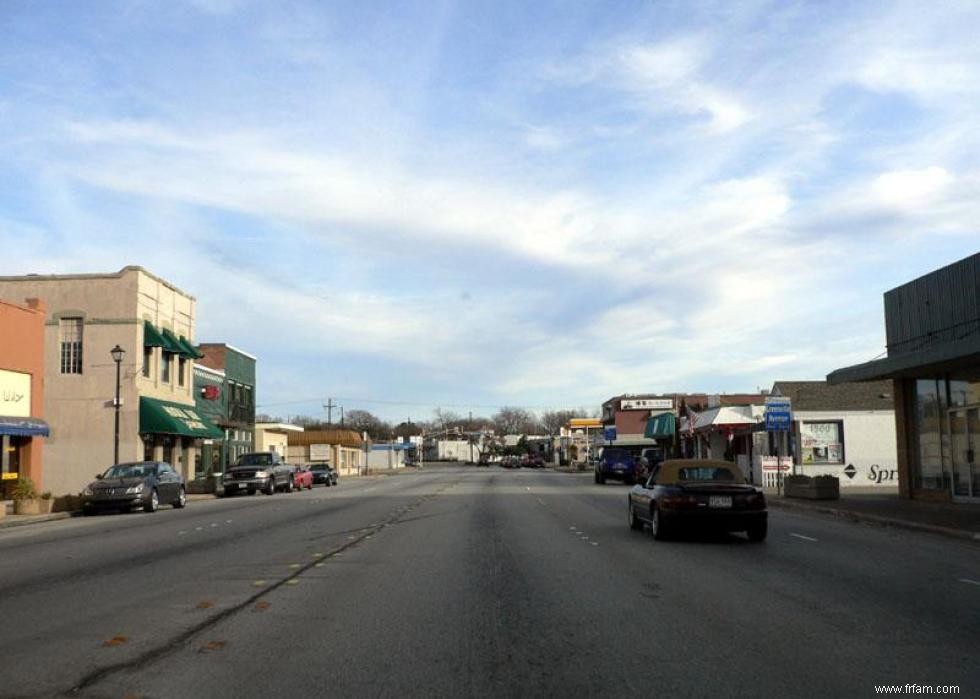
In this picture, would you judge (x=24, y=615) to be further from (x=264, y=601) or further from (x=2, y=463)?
(x=2, y=463)

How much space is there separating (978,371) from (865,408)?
16.7m

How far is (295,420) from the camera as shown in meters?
194

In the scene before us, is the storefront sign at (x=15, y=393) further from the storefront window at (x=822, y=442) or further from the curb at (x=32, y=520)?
the storefront window at (x=822, y=442)

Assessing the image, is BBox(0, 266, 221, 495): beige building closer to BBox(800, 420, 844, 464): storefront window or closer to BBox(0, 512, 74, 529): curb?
BBox(0, 512, 74, 529): curb

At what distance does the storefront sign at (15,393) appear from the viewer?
30000 mm

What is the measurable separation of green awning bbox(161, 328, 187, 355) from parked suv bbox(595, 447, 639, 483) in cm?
2164

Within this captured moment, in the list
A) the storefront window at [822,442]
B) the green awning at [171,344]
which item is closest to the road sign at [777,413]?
the storefront window at [822,442]

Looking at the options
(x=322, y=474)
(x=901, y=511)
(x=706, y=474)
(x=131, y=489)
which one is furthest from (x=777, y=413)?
(x=322, y=474)

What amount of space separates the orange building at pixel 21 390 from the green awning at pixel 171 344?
429 inches

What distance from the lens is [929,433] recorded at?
2650 cm

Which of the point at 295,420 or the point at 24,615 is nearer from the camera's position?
the point at 24,615

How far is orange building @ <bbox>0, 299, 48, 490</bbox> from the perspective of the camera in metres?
30.1

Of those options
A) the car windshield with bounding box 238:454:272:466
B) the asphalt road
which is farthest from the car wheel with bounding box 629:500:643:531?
the car windshield with bounding box 238:454:272:466

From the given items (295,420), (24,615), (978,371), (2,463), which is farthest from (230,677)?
(295,420)
